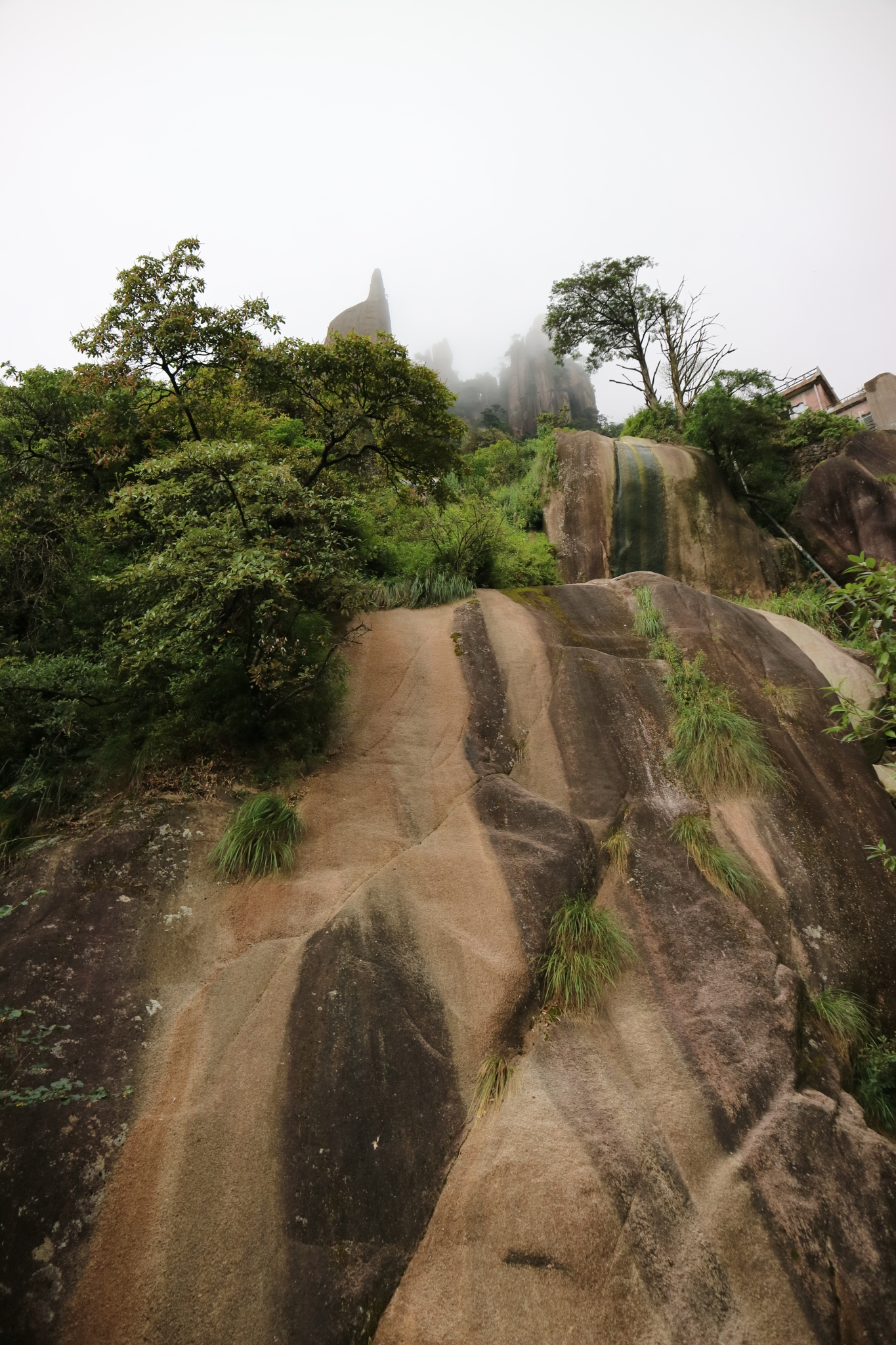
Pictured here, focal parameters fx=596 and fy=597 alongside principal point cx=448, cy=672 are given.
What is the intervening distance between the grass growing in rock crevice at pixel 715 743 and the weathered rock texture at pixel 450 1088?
27 cm

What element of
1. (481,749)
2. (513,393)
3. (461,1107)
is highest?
(513,393)

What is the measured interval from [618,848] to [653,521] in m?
11.7

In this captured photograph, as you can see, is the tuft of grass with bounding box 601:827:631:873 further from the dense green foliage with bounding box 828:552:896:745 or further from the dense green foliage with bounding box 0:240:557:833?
the dense green foliage with bounding box 0:240:557:833

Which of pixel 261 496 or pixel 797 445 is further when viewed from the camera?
pixel 797 445

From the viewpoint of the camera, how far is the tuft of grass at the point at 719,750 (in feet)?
22.9

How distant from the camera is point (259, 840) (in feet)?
19.1

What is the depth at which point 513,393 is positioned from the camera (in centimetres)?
6072

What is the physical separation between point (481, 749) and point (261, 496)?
12.7 ft

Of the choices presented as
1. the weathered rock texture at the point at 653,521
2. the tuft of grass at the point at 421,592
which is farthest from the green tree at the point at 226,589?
the weathered rock texture at the point at 653,521

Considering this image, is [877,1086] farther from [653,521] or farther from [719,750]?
[653,521]

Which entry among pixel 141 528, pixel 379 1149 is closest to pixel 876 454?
pixel 141 528

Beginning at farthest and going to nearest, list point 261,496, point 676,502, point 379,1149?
point 676,502 → point 261,496 → point 379,1149

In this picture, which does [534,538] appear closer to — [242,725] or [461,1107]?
[242,725]

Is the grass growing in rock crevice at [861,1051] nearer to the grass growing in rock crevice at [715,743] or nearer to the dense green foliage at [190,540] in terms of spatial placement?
the grass growing in rock crevice at [715,743]
